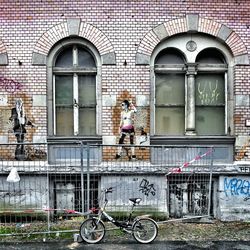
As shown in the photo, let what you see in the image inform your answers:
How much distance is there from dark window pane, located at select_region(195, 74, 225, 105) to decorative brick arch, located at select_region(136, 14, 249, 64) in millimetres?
745

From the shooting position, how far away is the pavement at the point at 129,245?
7.70m

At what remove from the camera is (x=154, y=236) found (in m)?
7.95

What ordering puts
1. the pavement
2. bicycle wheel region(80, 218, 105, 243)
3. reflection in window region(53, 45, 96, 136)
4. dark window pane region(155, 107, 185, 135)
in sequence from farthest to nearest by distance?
dark window pane region(155, 107, 185, 135)
reflection in window region(53, 45, 96, 136)
bicycle wheel region(80, 218, 105, 243)
the pavement

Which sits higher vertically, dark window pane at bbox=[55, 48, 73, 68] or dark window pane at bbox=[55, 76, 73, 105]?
dark window pane at bbox=[55, 48, 73, 68]

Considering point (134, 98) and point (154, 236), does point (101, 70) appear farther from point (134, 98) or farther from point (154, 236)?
point (154, 236)

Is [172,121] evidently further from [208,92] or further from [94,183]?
[94,183]

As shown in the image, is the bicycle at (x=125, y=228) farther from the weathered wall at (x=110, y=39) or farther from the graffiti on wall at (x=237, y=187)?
the graffiti on wall at (x=237, y=187)

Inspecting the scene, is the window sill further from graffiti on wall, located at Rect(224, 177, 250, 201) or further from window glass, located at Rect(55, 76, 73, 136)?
window glass, located at Rect(55, 76, 73, 136)

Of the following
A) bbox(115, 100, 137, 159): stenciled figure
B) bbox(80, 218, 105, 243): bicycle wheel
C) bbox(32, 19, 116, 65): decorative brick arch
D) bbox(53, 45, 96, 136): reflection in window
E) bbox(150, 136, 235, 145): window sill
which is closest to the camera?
bbox(80, 218, 105, 243): bicycle wheel

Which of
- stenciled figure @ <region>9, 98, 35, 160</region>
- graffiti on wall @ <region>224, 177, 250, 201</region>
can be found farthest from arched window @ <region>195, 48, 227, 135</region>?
stenciled figure @ <region>9, 98, 35, 160</region>

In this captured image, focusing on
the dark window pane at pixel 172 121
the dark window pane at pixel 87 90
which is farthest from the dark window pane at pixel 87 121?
the dark window pane at pixel 172 121

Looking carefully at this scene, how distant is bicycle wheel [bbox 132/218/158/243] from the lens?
7.90 metres

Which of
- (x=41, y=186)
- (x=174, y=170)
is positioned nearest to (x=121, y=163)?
(x=174, y=170)

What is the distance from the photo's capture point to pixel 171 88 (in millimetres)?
10469
